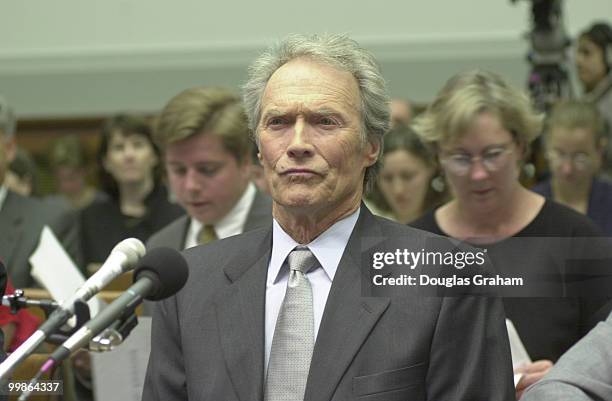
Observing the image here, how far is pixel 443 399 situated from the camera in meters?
2.43

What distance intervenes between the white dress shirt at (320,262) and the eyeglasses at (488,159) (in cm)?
99

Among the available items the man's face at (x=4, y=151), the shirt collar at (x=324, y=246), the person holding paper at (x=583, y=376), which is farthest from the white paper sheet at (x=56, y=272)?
the person holding paper at (x=583, y=376)

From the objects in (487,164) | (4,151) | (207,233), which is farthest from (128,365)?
(4,151)

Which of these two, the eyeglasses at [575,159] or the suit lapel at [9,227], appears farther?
the eyeglasses at [575,159]

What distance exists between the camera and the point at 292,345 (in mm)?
2490

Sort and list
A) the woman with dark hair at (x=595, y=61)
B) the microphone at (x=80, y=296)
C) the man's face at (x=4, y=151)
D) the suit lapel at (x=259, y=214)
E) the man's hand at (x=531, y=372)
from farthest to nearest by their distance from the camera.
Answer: the woman with dark hair at (x=595, y=61), the man's face at (x=4, y=151), the suit lapel at (x=259, y=214), the man's hand at (x=531, y=372), the microphone at (x=80, y=296)

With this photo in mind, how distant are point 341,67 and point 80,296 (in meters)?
0.94

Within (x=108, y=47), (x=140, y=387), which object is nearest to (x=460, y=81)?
(x=140, y=387)

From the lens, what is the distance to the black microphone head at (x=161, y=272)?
2062 millimetres

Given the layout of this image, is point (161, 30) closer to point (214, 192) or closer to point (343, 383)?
point (214, 192)

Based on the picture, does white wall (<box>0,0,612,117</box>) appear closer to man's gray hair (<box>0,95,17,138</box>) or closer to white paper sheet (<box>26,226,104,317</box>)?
man's gray hair (<box>0,95,17,138</box>)

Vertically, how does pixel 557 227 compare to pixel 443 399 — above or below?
above

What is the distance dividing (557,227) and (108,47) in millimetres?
6023

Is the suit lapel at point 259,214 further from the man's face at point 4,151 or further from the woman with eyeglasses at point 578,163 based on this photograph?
the woman with eyeglasses at point 578,163
